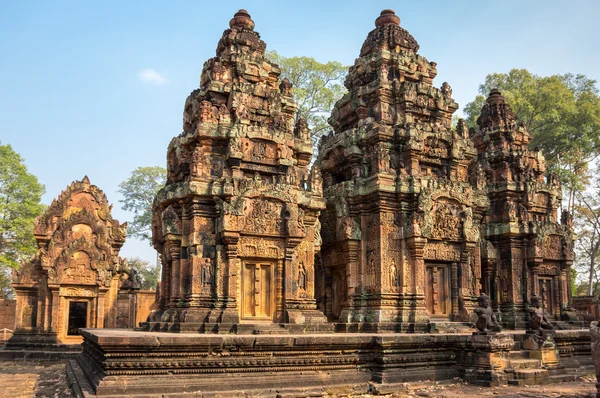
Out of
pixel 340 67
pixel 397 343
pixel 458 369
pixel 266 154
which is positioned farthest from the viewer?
pixel 340 67

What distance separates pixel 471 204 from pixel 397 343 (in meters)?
5.40

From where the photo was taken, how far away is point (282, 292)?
1162 centimetres

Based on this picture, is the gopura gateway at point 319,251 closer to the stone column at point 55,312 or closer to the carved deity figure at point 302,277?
the carved deity figure at point 302,277

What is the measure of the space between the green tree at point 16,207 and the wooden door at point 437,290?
20557 millimetres

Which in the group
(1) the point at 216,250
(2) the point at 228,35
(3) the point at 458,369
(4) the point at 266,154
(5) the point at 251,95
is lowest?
(3) the point at 458,369

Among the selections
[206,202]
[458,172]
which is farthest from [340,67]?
[206,202]

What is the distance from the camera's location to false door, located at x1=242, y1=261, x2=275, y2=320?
37.7 feet

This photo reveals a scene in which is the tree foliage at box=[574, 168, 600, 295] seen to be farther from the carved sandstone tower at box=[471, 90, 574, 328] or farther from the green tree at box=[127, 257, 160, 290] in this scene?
the green tree at box=[127, 257, 160, 290]

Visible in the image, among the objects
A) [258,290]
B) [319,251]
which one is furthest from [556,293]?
[258,290]

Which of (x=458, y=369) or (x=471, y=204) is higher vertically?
(x=471, y=204)

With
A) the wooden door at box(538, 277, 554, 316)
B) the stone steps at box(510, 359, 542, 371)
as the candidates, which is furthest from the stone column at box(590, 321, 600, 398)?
the wooden door at box(538, 277, 554, 316)

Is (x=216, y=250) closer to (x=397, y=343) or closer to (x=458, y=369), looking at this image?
(x=397, y=343)

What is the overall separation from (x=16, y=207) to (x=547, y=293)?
23.3m

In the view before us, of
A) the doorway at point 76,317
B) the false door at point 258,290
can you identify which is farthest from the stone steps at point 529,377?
the doorway at point 76,317
